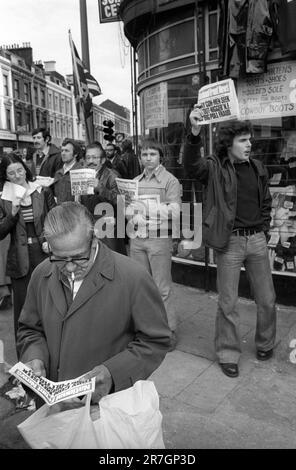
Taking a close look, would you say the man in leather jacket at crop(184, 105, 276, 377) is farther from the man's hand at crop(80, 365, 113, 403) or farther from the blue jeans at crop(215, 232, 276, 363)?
the man's hand at crop(80, 365, 113, 403)

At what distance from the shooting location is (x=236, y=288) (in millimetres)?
3930

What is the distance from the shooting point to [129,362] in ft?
6.52

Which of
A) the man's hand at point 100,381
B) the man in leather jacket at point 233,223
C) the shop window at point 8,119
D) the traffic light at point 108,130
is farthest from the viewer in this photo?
the shop window at point 8,119

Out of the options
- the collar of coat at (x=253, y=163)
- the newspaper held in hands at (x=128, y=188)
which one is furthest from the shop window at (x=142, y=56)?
the collar of coat at (x=253, y=163)

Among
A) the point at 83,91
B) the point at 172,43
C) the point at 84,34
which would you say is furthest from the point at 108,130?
the point at 172,43

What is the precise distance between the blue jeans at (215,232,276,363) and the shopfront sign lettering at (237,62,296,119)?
2042mm

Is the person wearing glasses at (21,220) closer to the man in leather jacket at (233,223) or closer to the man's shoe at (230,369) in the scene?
the man in leather jacket at (233,223)

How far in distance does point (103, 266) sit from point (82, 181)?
8.84 ft

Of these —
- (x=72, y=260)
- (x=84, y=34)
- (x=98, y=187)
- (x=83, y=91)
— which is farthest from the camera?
(x=84, y=34)

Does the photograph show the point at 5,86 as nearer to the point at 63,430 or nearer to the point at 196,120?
the point at 196,120

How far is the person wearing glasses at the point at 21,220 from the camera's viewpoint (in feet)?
13.6

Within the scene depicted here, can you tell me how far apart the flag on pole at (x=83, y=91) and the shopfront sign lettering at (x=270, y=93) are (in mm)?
2997

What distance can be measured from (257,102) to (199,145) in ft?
7.28
